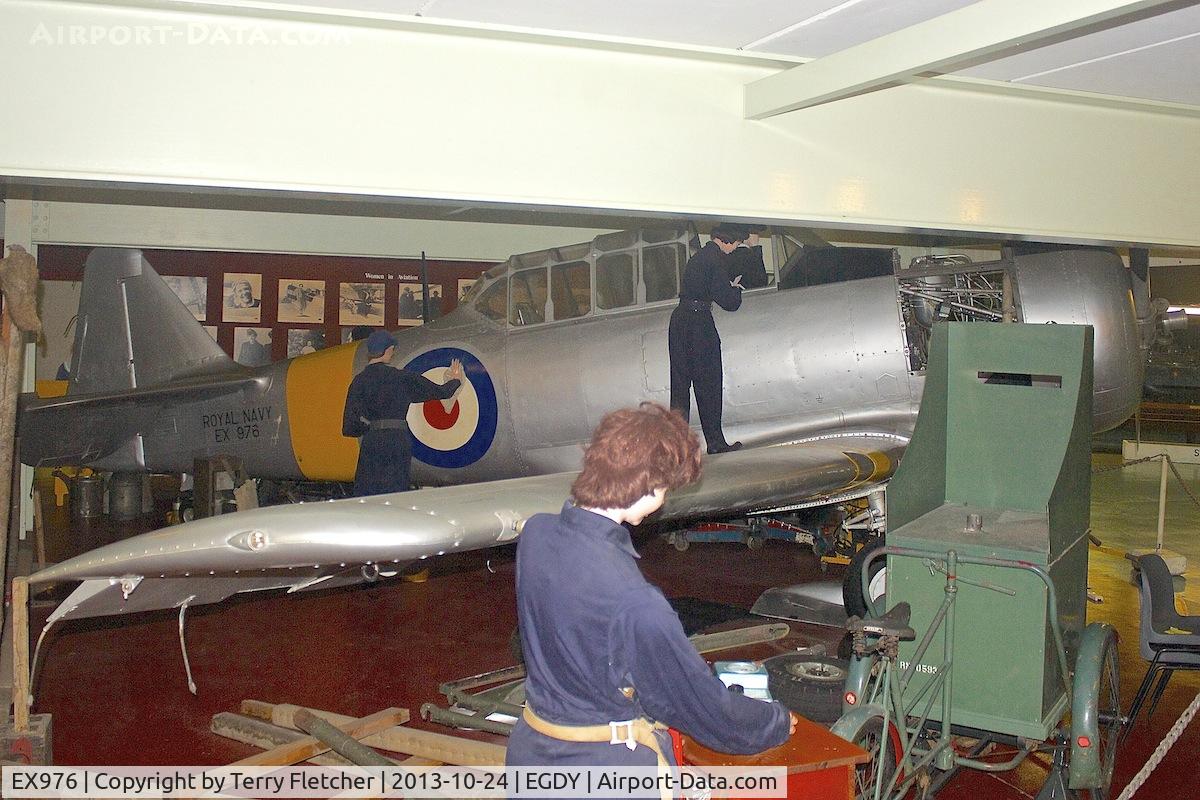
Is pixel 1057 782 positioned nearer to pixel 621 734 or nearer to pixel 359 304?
pixel 621 734

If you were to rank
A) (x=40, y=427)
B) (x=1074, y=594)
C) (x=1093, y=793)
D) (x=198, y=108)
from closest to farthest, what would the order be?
(x=198, y=108) → (x=1093, y=793) → (x=1074, y=594) → (x=40, y=427)

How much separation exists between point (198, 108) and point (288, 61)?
289 mm

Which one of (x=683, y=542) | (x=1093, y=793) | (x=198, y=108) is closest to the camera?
(x=198, y=108)

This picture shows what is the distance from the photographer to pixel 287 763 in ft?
11.9

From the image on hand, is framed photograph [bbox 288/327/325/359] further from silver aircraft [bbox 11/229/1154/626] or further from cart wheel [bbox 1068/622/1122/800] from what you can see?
cart wheel [bbox 1068/622/1122/800]

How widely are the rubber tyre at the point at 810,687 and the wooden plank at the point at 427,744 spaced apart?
41.8 inches

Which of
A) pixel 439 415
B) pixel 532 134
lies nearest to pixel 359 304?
pixel 439 415

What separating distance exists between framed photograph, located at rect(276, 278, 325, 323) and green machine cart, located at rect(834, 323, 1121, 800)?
8.11 metres

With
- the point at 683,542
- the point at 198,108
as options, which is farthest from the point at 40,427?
the point at 198,108

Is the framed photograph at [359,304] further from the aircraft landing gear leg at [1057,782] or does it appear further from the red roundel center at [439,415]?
the aircraft landing gear leg at [1057,782]

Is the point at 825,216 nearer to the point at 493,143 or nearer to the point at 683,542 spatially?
the point at 493,143

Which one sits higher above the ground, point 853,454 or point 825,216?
point 825,216

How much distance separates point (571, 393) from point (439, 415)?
1.14m

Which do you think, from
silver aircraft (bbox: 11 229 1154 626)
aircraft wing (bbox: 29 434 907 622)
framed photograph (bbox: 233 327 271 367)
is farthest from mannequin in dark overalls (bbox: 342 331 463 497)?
framed photograph (bbox: 233 327 271 367)
